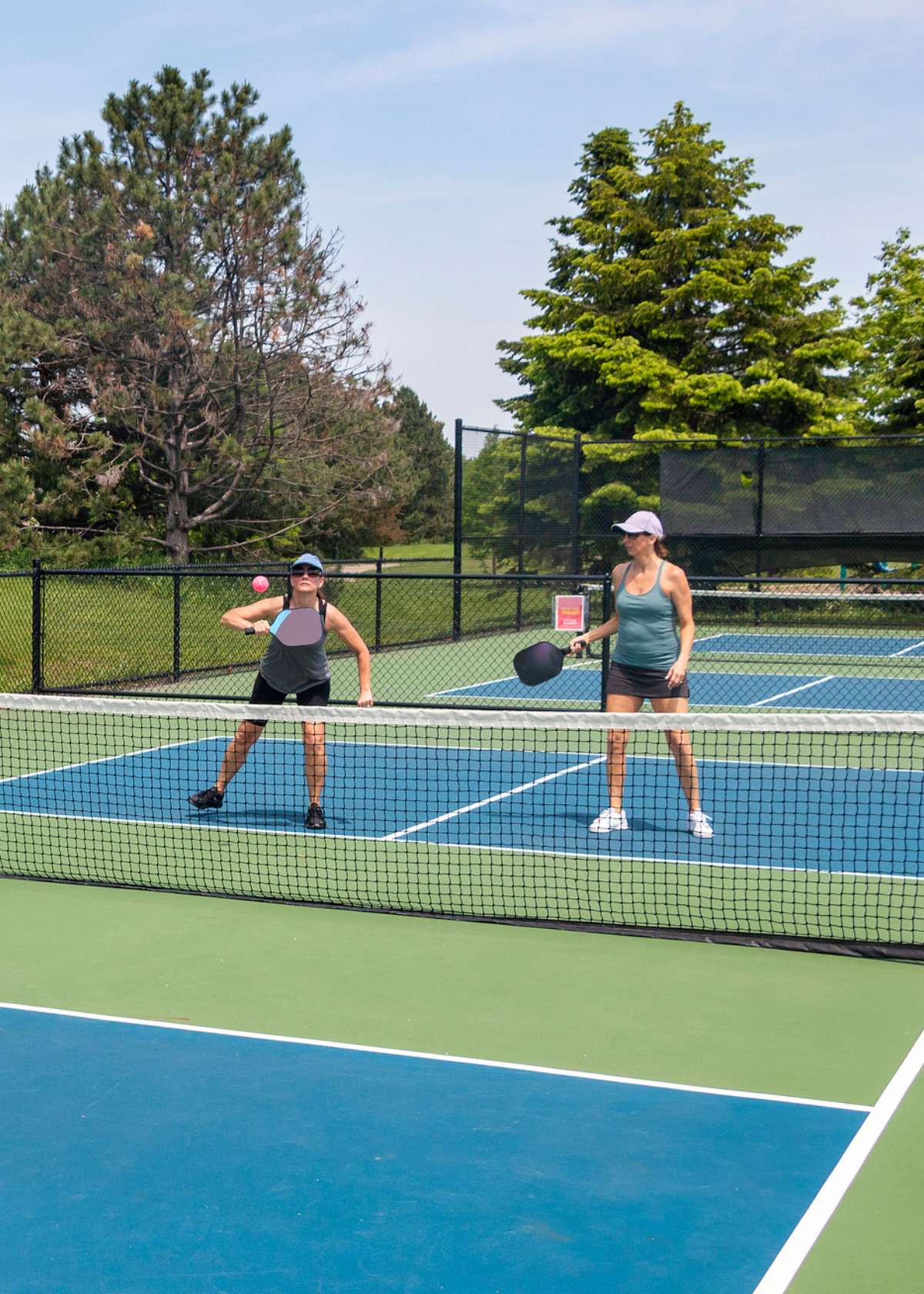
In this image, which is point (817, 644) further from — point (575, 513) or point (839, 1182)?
point (839, 1182)

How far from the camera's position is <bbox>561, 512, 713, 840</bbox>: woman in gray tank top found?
27.1ft

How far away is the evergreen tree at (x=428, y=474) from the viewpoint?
6669 centimetres

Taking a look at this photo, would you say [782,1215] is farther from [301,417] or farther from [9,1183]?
[301,417]

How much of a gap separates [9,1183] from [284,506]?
25.8m

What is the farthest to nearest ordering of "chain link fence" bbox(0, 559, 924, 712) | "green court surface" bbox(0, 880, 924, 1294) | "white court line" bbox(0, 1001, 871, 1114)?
"chain link fence" bbox(0, 559, 924, 712)
"green court surface" bbox(0, 880, 924, 1294)
"white court line" bbox(0, 1001, 871, 1114)

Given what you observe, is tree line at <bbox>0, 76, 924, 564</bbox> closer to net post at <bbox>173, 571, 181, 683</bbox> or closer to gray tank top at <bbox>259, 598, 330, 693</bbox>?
net post at <bbox>173, 571, 181, 683</bbox>

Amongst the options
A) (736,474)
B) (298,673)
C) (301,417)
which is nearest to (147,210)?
(301,417)

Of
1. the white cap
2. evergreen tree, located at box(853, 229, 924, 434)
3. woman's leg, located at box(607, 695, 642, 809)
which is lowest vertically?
woman's leg, located at box(607, 695, 642, 809)

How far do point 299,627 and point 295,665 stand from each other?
240mm

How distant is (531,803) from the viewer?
9.62 meters

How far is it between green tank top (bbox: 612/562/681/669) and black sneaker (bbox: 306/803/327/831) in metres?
Answer: 2.00

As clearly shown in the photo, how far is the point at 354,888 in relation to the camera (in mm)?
7469

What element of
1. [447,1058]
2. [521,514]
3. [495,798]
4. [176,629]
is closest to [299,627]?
[495,798]

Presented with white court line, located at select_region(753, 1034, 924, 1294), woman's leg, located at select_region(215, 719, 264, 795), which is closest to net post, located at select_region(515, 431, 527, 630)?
woman's leg, located at select_region(215, 719, 264, 795)
